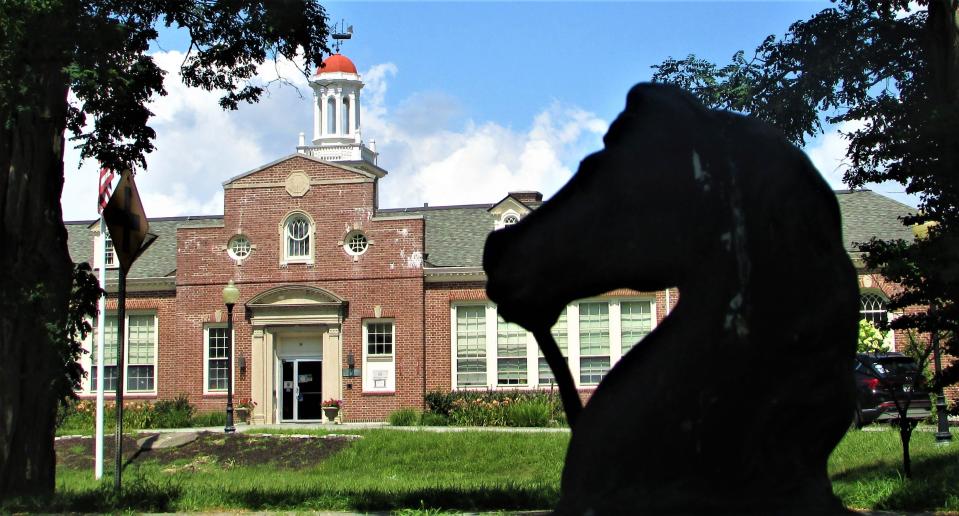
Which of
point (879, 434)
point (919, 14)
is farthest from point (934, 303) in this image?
point (879, 434)

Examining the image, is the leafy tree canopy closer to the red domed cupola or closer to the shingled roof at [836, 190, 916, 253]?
the shingled roof at [836, 190, 916, 253]

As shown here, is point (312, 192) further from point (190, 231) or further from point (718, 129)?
point (718, 129)

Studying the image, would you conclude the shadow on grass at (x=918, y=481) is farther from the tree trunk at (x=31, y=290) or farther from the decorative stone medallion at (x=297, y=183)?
the decorative stone medallion at (x=297, y=183)

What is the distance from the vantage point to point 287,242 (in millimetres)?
32375

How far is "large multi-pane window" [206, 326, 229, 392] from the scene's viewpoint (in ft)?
105

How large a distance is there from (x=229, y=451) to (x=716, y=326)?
Answer: 1888 cm

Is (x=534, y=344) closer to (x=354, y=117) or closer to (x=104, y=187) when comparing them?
(x=104, y=187)

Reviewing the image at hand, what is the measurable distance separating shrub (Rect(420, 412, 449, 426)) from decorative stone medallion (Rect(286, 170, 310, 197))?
778cm

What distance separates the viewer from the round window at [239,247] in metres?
32.5

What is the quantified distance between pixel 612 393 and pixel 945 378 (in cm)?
802

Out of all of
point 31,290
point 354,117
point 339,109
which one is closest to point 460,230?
point 339,109

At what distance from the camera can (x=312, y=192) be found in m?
32.2

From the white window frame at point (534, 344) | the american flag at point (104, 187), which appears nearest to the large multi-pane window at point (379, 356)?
the white window frame at point (534, 344)

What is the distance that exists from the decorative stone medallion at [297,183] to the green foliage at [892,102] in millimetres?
19566
